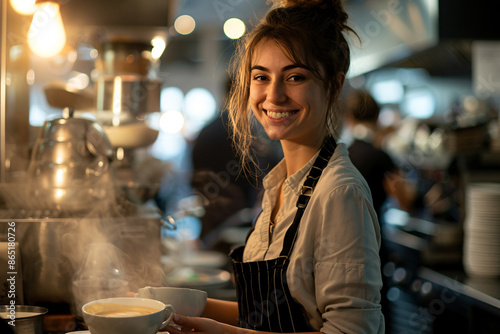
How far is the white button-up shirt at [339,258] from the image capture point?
3.03ft

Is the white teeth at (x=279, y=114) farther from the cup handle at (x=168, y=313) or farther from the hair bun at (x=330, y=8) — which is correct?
the cup handle at (x=168, y=313)

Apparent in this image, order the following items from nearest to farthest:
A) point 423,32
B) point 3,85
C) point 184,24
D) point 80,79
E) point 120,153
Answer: point 3,85, point 120,153, point 423,32, point 80,79, point 184,24

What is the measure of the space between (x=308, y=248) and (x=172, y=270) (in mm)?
1017

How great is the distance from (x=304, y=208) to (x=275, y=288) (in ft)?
0.56

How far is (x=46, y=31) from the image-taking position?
5.46 feet

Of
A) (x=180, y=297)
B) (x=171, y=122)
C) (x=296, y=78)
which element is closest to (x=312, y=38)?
(x=296, y=78)

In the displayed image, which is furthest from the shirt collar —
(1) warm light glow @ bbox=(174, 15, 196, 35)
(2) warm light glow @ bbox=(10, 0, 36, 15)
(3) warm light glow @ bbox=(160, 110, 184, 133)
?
(3) warm light glow @ bbox=(160, 110, 184, 133)

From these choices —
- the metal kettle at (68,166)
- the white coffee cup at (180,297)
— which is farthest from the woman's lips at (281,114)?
the metal kettle at (68,166)

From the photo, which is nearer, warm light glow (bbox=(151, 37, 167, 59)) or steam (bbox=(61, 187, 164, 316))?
steam (bbox=(61, 187, 164, 316))

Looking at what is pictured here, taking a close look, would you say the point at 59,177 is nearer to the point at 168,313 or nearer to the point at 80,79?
the point at 168,313

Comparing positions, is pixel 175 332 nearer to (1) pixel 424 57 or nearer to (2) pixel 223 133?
(2) pixel 223 133

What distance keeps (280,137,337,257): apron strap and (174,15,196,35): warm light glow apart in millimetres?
6205

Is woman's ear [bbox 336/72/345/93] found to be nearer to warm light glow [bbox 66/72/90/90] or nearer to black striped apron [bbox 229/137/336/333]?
black striped apron [bbox 229/137/336/333]

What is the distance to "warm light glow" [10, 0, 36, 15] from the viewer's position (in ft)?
4.99
